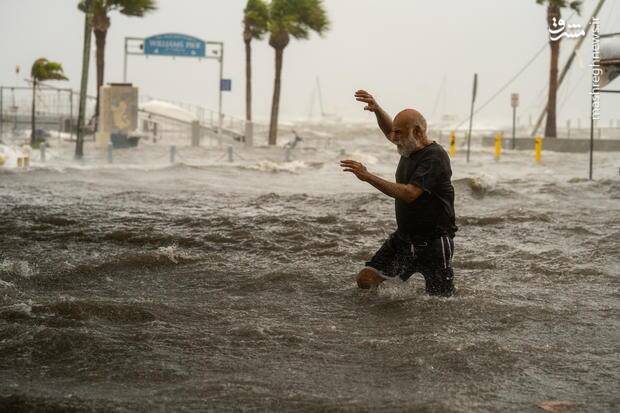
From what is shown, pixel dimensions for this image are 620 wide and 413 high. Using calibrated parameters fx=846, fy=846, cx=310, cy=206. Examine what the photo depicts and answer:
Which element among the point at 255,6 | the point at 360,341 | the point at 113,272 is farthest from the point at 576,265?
the point at 255,6

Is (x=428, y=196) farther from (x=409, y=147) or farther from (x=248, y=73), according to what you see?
(x=248, y=73)

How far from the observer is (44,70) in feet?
118

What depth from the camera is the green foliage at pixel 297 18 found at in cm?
4188

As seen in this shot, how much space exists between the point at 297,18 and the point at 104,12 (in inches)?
392

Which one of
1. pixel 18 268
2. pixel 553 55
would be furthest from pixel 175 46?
pixel 18 268

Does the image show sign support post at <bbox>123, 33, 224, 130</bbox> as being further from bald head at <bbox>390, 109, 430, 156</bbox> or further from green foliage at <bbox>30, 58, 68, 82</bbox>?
bald head at <bbox>390, 109, 430, 156</bbox>

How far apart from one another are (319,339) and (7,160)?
1837 cm

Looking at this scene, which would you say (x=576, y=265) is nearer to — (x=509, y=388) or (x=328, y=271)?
(x=328, y=271)

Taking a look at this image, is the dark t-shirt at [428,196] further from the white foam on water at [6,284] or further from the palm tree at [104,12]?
the palm tree at [104,12]

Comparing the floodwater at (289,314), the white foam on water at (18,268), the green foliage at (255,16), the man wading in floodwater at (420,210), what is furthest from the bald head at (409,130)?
the green foliage at (255,16)

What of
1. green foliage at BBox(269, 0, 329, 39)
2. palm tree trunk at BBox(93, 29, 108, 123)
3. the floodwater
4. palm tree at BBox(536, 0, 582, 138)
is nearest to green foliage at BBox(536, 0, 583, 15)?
palm tree at BBox(536, 0, 582, 138)

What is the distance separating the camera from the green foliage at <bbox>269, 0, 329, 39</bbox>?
41.9 metres

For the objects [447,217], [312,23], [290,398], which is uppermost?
[312,23]

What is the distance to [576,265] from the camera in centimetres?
827
